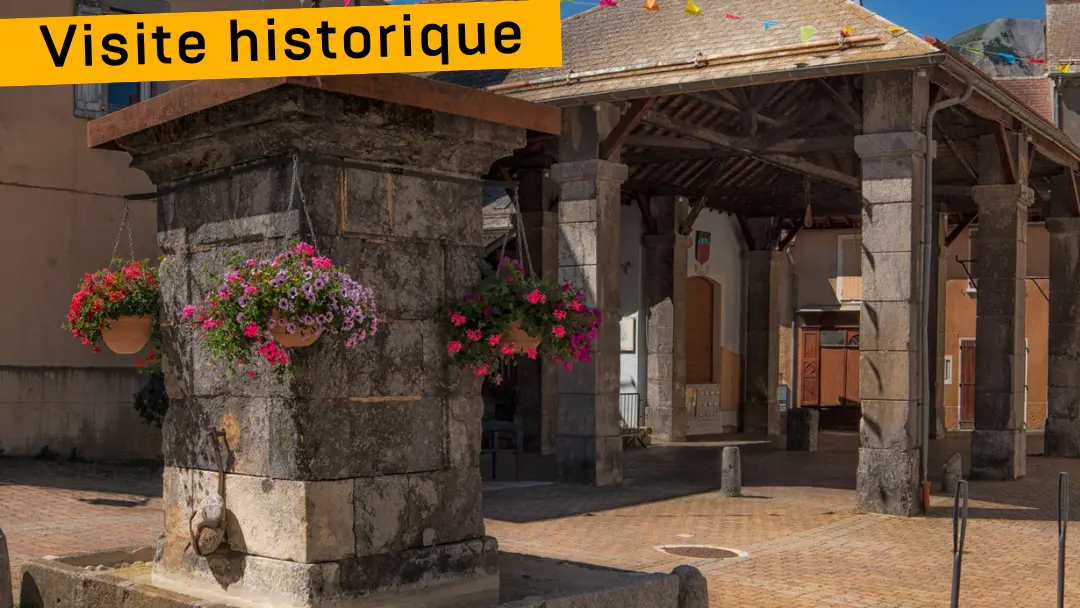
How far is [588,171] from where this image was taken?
1416 centimetres

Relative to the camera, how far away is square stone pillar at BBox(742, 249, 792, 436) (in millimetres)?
24078

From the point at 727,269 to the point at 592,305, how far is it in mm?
10409

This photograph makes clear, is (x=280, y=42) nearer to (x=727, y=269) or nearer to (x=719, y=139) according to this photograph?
(x=719, y=139)

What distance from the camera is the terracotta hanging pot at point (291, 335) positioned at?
16.0 ft

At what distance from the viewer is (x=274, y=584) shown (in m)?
5.22

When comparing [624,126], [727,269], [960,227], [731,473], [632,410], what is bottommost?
[731,473]

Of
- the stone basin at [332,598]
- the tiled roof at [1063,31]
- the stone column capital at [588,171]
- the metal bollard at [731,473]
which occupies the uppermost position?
the tiled roof at [1063,31]

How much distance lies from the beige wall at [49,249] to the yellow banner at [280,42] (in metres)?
9.30

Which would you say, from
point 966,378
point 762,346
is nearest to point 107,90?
point 762,346

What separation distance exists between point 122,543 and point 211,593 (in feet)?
15.5

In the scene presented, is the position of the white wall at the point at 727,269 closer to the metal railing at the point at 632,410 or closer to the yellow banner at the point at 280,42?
the metal railing at the point at 632,410

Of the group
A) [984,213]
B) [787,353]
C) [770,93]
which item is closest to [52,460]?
[770,93]

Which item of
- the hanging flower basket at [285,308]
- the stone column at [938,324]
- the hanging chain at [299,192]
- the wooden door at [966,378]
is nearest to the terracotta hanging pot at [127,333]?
the hanging flower basket at [285,308]

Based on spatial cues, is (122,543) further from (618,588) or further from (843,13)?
(843,13)
